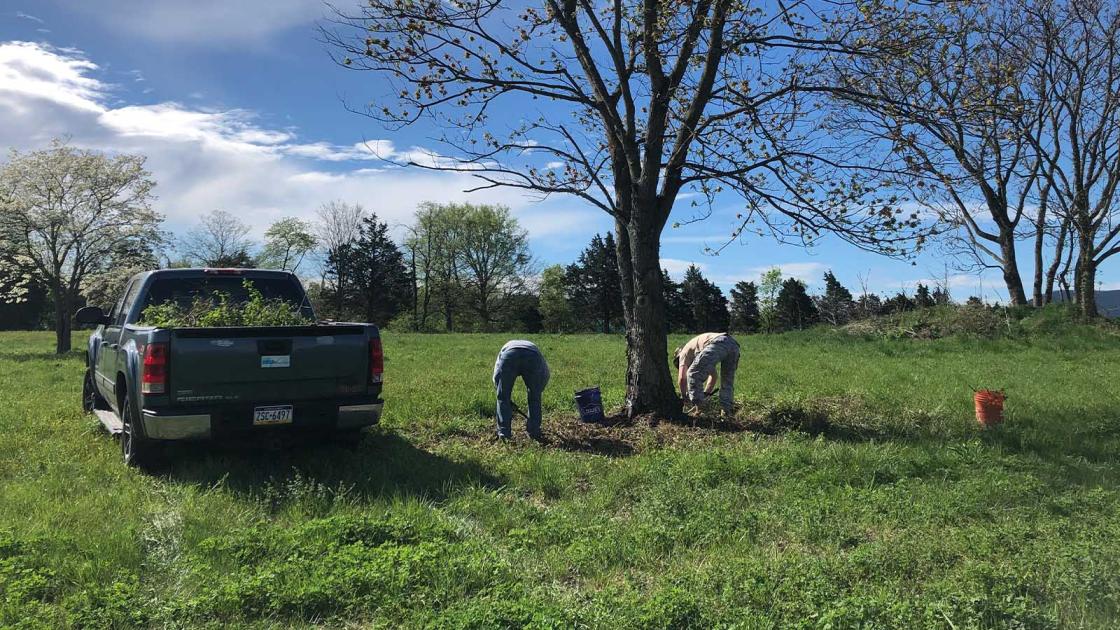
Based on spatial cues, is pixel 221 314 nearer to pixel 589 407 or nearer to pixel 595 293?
pixel 589 407

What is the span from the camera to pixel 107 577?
3.91 meters

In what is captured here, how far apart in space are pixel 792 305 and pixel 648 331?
2506 inches

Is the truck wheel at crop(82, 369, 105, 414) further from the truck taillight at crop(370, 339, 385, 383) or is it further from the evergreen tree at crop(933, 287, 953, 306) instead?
the evergreen tree at crop(933, 287, 953, 306)

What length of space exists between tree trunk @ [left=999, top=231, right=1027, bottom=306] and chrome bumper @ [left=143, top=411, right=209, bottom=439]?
27749mm

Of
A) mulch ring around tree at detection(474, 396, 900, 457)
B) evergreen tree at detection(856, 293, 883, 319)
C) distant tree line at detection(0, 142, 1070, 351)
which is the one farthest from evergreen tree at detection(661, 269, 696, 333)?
mulch ring around tree at detection(474, 396, 900, 457)

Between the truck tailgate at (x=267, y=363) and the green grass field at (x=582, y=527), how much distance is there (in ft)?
2.53

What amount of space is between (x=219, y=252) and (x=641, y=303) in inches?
1815

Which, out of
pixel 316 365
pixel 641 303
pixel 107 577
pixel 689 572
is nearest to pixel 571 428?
pixel 641 303

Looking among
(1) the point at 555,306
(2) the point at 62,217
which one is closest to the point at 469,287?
(1) the point at 555,306

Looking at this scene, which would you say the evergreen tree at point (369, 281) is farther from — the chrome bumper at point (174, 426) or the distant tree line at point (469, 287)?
the chrome bumper at point (174, 426)

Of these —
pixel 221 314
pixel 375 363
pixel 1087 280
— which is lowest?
pixel 375 363

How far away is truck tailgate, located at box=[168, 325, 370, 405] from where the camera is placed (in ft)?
19.3

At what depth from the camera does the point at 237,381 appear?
19.9 feet

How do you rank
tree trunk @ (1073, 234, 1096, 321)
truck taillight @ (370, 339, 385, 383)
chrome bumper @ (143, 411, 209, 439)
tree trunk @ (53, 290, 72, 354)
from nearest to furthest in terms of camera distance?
chrome bumper @ (143, 411, 209, 439), truck taillight @ (370, 339, 385, 383), tree trunk @ (1073, 234, 1096, 321), tree trunk @ (53, 290, 72, 354)
